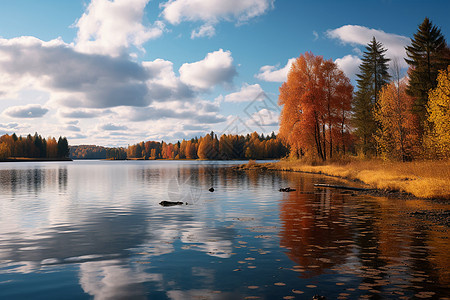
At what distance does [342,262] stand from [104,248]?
7542mm

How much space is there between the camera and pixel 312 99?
169 ft

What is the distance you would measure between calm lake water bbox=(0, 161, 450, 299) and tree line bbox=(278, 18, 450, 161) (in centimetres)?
2221

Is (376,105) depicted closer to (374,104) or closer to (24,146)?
(374,104)

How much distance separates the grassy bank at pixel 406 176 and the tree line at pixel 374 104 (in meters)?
3.17

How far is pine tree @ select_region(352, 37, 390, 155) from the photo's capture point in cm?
6309

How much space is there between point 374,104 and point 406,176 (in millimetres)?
28908

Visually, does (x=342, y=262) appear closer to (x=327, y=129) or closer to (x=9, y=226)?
(x=9, y=226)

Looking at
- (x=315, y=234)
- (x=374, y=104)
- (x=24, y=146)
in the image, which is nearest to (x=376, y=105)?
(x=374, y=104)

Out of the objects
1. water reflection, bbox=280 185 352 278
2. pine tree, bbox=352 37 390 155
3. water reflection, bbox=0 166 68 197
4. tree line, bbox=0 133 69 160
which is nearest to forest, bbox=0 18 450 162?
pine tree, bbox=352 37 390 155

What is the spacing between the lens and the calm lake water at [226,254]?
7637 mm

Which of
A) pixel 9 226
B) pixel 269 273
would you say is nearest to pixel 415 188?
pixel 269 273

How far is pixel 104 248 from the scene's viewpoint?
11.8 meters

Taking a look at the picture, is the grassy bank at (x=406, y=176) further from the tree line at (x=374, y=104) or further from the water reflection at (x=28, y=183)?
the water reflection at (x=28, y=183)

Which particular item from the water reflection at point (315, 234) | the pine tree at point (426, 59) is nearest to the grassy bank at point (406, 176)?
the water reflection at point (315, 234)
